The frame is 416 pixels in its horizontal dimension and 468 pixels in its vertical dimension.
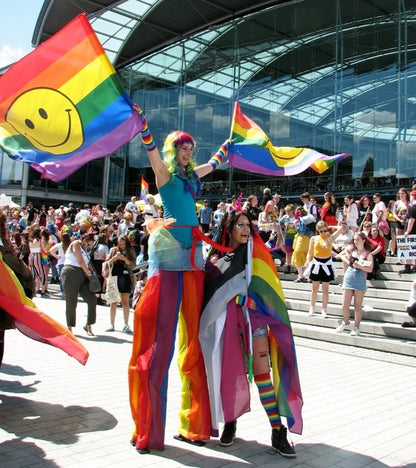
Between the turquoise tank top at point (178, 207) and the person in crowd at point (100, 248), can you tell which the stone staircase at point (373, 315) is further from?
the turquoise tank top at point (178, 207)

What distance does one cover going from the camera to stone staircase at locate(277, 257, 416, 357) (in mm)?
7680

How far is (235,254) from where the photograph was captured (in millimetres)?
3920

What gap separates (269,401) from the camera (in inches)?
146

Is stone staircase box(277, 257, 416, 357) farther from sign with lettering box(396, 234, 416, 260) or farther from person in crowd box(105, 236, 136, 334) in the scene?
person in crowd box(105, 236, 136, 334)

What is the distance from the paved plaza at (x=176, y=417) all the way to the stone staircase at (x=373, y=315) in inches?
20.1

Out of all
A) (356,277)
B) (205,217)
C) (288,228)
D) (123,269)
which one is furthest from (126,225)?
(356,277)

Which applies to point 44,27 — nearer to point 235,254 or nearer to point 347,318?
point 347,318

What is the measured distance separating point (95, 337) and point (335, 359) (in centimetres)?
380

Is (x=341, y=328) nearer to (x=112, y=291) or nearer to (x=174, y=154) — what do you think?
(x=112, y=291)

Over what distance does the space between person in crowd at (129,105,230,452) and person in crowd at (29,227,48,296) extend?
9933 mm


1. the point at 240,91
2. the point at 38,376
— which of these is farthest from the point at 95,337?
the point at 240,91

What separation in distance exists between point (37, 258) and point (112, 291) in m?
4.93

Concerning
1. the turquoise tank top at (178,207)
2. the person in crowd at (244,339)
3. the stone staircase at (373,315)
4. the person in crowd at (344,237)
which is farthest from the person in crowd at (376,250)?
the turquoise tank top at (178,207)

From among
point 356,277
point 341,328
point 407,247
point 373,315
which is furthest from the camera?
point 407,247
